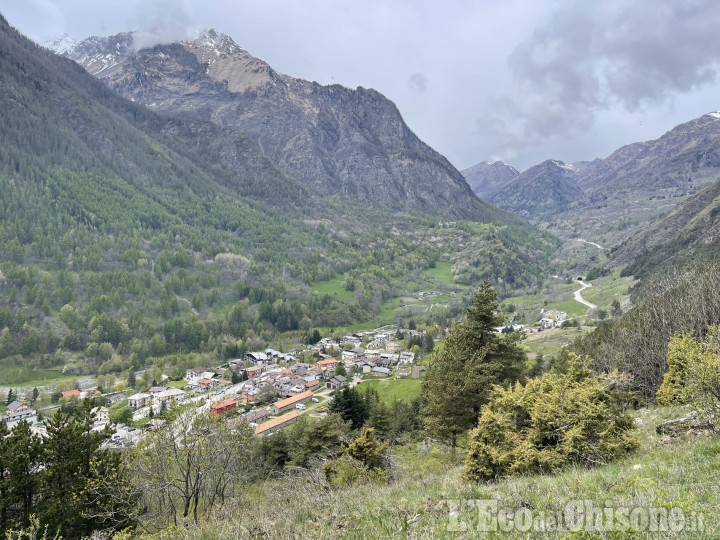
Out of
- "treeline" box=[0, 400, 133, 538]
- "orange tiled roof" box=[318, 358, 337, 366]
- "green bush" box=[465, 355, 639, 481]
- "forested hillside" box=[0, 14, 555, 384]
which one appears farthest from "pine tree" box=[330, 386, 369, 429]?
"forested hillside" box=[0, 14, 555, 384]

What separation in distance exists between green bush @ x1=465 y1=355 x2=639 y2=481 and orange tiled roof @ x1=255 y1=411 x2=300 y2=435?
53.7 m

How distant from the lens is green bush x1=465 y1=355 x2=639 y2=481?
1142cm

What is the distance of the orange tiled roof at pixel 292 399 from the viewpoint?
2817 inches

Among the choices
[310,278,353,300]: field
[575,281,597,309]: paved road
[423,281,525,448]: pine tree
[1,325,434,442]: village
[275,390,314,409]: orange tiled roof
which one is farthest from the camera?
[310,278,353,300]: field

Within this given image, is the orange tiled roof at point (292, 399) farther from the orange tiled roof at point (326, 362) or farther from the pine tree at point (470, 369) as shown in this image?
the pine tree at point (470, 369)

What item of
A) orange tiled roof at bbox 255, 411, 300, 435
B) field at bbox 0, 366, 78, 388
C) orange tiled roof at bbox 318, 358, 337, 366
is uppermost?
field at bbox 0, 366, 78, 388

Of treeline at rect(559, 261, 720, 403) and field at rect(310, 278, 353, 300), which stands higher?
field at rect(310, 278, 353, 300)

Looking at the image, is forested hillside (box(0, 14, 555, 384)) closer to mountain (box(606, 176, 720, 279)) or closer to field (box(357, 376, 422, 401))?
field (box(357, 376, 422, 401))

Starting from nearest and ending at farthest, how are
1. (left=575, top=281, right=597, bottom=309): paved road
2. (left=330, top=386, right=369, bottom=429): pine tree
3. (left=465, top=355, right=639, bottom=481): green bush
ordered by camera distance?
(left=465, top=355, right=639, bottom=481): green bush → (left=330, top=386, right=369, bottom=429): pine tree → (left=575, top=281, right=597, bottom=309): paved road

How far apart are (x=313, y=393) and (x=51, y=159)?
191 m

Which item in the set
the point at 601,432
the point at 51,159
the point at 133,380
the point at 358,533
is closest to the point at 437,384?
the point at 601,432

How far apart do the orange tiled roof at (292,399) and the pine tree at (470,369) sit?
53.3m

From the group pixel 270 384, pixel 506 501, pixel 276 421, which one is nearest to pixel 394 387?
pixel 276 421

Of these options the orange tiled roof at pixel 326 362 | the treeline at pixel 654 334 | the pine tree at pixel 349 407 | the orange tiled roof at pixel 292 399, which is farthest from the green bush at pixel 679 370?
the orange tiled roof at pixel 326 362
